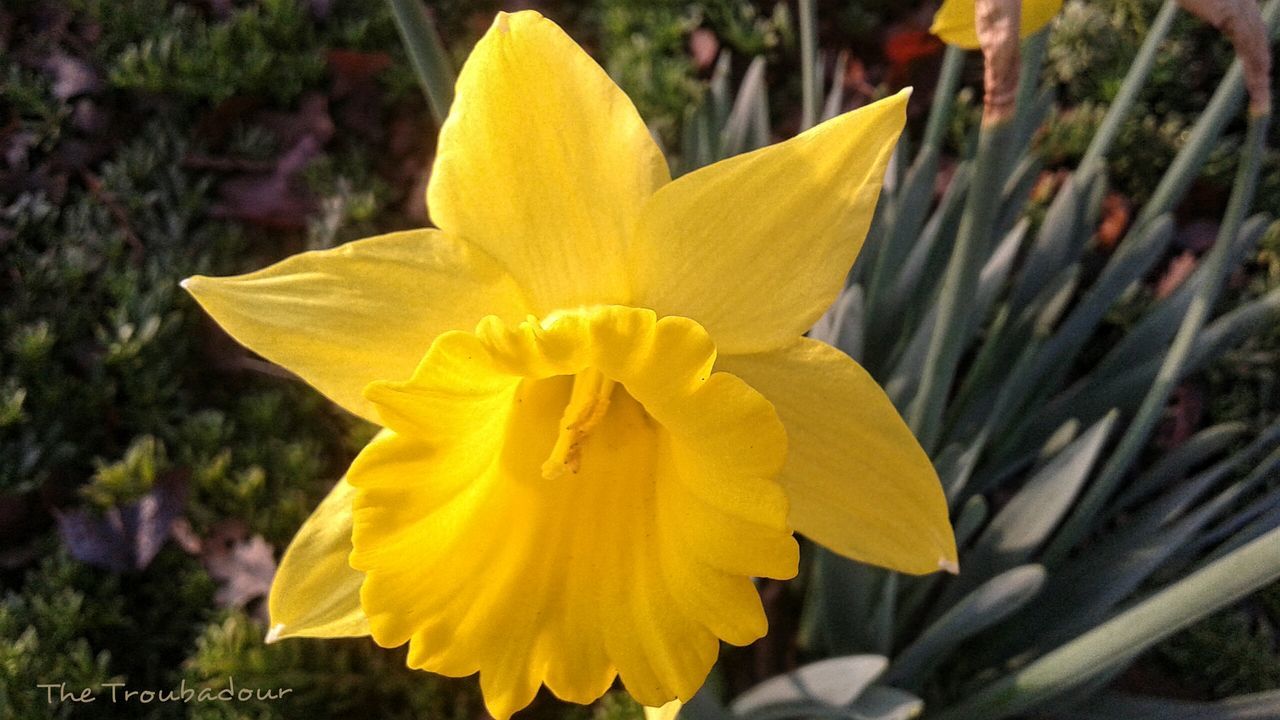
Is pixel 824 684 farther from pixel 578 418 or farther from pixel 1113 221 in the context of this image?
pixel 1113 221

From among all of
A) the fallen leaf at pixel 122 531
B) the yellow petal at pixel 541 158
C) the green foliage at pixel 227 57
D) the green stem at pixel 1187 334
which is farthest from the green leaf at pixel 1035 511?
the green foliage at pixel 227 57

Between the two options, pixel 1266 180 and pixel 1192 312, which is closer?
pixel 1192 312

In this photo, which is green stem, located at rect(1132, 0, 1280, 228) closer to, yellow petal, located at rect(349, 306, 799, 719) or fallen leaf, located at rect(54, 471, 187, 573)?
yellow petal, located at rect(349, 306, 799, 719)

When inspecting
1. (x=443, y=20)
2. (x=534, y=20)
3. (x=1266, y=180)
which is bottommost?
(x=1266, y=180)

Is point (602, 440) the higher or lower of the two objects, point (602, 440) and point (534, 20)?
the lower

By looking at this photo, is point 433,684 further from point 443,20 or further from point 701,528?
point 443,20

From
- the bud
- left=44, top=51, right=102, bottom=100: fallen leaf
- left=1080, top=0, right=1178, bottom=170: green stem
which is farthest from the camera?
left=44, top=51, right=102, bottom=100: fallen leaf

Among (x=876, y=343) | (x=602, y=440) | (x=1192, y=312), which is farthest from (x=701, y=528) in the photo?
(x=876, y=343)

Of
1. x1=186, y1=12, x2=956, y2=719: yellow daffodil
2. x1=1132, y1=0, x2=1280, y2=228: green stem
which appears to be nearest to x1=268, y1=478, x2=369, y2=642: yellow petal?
x1=186, y1=12, x2=956, y2=719: yellow daffodil
